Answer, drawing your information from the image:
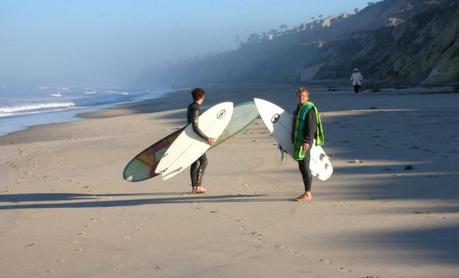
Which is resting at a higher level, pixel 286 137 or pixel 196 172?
pixel 286 137

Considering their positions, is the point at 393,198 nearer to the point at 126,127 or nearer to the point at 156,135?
the point at 156,135

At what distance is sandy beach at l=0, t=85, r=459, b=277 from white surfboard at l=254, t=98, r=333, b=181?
240mm

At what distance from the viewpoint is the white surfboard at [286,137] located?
287 inches

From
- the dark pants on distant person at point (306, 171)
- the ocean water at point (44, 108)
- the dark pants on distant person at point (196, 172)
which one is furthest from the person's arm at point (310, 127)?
the ocean water at point (44, 108)

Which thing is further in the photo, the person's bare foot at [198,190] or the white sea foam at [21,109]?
the white sea foam at [21,109]

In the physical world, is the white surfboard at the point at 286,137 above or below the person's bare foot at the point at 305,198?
above

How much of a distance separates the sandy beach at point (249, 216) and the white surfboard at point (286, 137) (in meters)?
0.24

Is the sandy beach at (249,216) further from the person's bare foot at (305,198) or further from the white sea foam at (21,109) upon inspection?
the white sea foam at (21,109)

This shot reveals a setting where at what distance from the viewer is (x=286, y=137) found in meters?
7.34

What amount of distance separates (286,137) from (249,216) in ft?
5.07

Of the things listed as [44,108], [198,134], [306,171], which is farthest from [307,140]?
[44,108]

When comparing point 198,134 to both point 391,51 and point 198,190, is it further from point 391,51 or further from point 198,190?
point 391,51

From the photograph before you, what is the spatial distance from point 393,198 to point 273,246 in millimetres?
2151

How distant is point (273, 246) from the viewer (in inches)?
196
